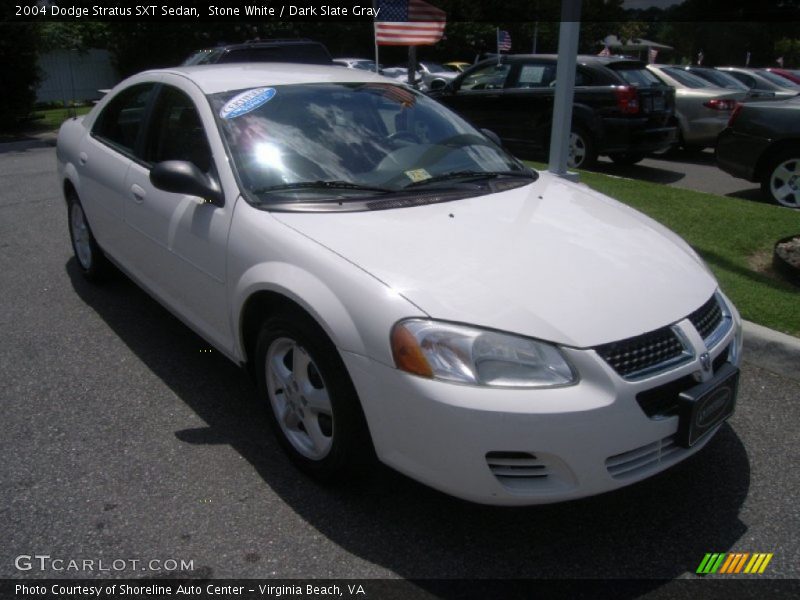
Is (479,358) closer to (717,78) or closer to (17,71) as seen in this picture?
(717,78)

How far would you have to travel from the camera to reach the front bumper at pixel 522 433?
230cm

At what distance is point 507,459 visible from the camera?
2.36 metres

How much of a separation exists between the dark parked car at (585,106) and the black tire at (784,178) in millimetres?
2244

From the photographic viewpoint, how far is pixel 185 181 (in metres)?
3.22

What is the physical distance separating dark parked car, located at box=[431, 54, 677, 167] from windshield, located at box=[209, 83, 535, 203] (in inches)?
246

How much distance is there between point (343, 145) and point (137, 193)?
1280mm

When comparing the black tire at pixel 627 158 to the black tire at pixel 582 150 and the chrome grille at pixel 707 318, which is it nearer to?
the black tire at pixel 582 150

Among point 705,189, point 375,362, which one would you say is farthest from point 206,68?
point 705,189

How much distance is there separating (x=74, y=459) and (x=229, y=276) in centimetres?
105

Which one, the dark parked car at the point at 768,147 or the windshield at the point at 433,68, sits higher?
the dark parked car at the point at 768,147

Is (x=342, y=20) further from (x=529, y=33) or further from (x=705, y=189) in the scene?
(x=705, y=189)

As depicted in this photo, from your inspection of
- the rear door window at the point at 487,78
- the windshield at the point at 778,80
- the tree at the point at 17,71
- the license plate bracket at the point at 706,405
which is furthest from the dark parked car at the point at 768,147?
the tree at the point at 17,71

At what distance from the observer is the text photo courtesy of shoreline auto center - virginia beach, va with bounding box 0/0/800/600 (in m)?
2.40

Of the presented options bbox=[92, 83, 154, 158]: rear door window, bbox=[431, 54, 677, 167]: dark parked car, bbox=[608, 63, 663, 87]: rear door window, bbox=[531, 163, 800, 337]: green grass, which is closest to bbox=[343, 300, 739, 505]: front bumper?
bbox=[531, 163, 800, 337]: green grass
